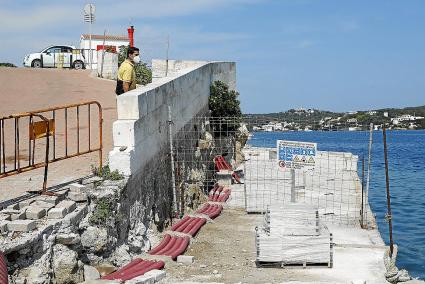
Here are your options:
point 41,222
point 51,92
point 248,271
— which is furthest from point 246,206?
point 51,92

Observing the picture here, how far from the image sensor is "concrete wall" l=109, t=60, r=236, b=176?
1073cm

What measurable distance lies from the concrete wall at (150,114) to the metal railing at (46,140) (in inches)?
13.8

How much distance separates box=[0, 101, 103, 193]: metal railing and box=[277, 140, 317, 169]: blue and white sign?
11.1ft

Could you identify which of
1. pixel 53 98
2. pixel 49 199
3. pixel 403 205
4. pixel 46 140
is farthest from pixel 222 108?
pixel 49 199

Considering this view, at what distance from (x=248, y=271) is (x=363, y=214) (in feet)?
16.5

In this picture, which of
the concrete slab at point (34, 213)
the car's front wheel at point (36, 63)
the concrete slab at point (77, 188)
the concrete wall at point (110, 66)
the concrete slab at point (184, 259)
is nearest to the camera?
the concrete slab at point (34, 213)

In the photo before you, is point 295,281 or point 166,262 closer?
point 295,281

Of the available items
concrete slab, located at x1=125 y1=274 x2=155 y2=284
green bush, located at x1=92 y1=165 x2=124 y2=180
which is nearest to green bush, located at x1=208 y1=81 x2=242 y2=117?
green bush, located at x1=92 y1=165 x2=124 y2=180

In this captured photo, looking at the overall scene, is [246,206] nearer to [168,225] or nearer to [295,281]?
[168,225]

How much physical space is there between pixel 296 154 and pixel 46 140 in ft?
15.1

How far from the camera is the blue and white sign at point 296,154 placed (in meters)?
12.3

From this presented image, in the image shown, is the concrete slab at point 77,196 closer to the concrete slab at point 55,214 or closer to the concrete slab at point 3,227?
the concrete slab at point 55,214

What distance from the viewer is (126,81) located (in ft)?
44.3

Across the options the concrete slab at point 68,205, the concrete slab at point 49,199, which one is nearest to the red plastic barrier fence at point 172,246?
the concrete slab at point 68,205
